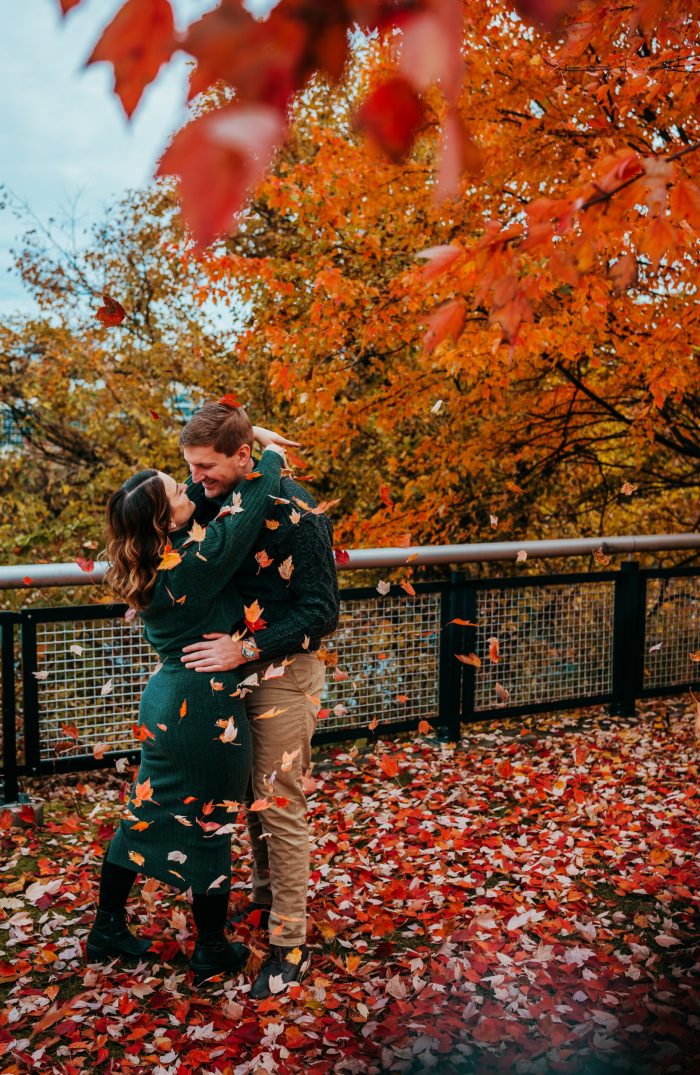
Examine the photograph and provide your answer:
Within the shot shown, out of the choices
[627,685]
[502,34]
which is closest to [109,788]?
[627,685]

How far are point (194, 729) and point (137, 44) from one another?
2050mm

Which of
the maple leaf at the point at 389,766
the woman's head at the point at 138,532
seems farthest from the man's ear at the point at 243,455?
the maple leaf at the point at 389,766

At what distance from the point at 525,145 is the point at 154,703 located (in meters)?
4.38

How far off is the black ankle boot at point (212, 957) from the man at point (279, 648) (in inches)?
5.5

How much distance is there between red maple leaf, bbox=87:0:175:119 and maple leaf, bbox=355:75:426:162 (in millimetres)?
289

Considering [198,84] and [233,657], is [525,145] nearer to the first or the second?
[233,657]

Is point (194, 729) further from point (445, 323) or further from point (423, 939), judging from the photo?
point (445, 323)

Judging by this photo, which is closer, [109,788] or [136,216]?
[109,788]

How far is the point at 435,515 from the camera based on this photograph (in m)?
8.09

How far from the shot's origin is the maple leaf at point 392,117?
4.15 feet

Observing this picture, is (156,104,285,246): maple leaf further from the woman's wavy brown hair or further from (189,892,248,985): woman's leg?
(189,892,248,985): woman's leg

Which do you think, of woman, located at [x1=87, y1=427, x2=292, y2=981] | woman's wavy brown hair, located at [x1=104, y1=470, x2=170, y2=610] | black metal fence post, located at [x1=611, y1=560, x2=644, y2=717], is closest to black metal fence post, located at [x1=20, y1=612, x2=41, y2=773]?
woman, located at [x1=87, y1=427, x2=292, y2=981]

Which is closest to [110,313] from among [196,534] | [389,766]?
[196,534]

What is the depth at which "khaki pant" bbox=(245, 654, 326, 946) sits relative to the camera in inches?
118
